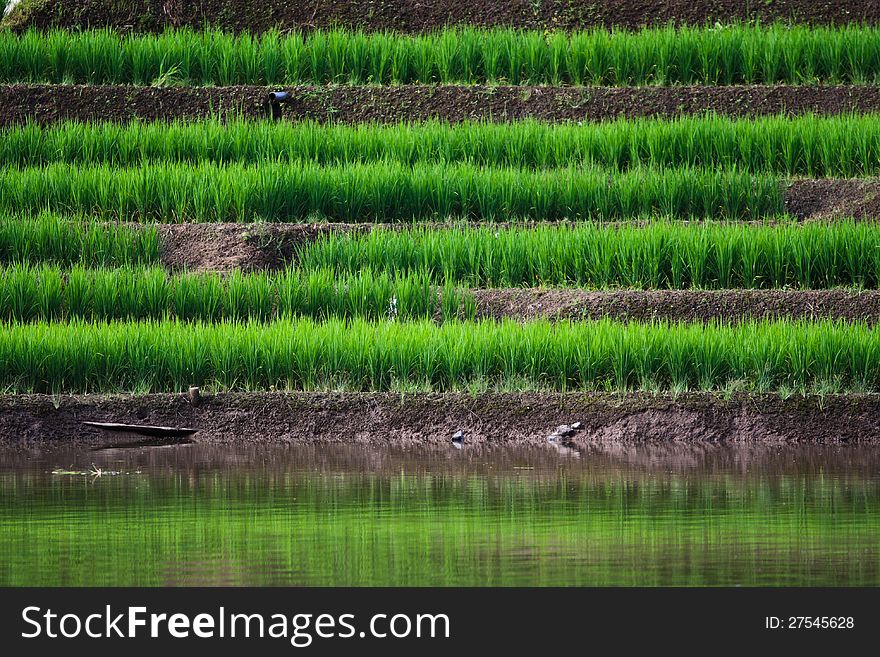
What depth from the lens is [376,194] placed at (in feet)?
34.2

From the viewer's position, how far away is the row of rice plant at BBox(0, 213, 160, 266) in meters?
9.73

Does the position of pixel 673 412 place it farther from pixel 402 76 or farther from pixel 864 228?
pixel 402 76

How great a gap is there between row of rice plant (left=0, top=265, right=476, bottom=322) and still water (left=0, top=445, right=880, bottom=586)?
7.56 feet

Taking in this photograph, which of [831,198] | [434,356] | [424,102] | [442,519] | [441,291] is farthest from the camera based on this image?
[424,102]

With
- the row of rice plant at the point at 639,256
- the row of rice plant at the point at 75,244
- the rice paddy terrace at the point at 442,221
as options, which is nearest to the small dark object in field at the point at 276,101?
the rice paddy terrace at the point at 442,221

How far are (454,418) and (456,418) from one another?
1 centimetres

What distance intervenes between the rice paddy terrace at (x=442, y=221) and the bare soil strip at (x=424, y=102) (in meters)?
0.03

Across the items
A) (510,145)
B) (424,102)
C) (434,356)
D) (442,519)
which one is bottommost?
(434,356)

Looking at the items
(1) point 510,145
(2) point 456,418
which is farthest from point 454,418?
A: (1) point 510,145

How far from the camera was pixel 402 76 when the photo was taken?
42.5 ft

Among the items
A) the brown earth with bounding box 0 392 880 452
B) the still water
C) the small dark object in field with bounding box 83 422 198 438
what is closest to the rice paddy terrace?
the brown earth with bounding box 0 392 880 452

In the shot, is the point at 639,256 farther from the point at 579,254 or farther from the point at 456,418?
the point at 456,418

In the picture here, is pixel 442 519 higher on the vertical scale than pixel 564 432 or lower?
higher

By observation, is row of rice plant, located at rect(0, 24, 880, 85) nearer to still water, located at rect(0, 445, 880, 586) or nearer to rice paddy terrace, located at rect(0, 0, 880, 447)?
rice paddy terrace, located at rect(0, 0, 880, 447)
